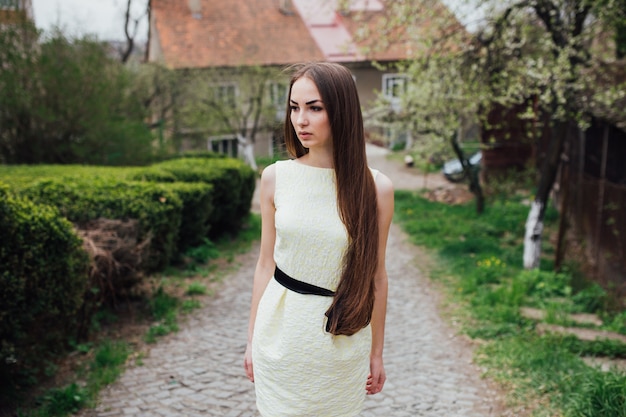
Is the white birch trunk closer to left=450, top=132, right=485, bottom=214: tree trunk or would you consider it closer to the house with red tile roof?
left=450, top=132, right=485, bottom=214: tree trunk

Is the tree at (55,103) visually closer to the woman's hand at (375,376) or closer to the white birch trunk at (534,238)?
the white birch trunk at (534,238)

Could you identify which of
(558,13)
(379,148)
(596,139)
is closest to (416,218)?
(596,139)

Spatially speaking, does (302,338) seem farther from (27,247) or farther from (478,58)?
(478,58)

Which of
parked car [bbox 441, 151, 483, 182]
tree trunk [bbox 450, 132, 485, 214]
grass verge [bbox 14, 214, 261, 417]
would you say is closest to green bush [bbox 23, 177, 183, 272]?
grass verge [bbox 14, 214, 261, 417]

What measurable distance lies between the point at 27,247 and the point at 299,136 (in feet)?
8.54

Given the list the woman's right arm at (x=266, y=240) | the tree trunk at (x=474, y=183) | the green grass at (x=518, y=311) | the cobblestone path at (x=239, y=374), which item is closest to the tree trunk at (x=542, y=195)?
the green grass at (x=518, y=311)

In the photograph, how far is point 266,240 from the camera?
235 cm

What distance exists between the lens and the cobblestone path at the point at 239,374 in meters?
4.08

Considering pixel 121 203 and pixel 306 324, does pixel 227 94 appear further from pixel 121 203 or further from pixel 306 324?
pixel 306 324

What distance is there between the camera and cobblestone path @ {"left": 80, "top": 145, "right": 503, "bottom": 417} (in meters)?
4.08

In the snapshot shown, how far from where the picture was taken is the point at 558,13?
7.62 meters

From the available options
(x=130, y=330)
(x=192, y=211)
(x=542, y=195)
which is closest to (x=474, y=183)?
(x=542, y=195)

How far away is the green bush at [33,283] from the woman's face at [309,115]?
250 centimetres

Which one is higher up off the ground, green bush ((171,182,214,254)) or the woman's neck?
the woman's neck
